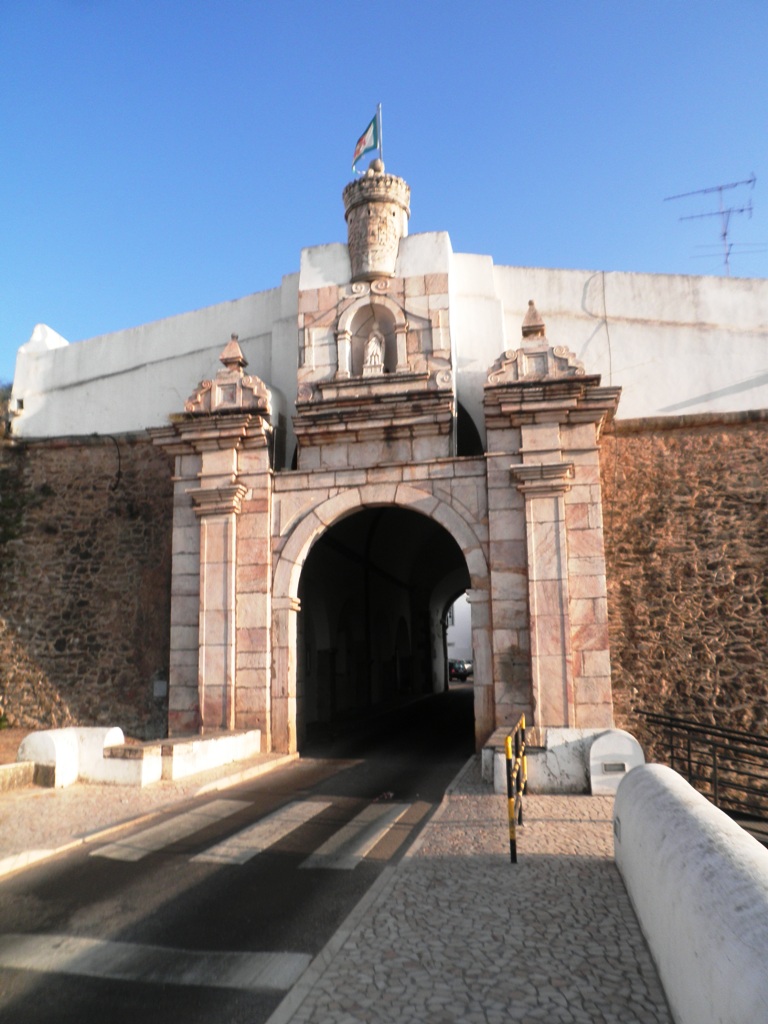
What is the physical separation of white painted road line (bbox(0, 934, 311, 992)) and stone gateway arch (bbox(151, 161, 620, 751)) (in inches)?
254

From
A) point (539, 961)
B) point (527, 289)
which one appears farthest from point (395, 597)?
point (539, 961)

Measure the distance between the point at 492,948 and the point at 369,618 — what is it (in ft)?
45.2

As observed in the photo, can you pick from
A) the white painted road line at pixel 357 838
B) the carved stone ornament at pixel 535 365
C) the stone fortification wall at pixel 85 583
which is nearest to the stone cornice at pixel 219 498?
the stone fortification wall at pixel 85 583

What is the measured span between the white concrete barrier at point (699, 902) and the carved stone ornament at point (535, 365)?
6938mm

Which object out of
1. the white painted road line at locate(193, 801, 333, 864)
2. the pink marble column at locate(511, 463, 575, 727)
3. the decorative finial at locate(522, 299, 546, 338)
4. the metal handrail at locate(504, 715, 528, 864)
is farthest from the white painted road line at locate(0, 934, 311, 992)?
the decorative finial at locate(522, 299, 546, 338)

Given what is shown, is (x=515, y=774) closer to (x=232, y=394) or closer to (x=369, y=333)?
(x=232, y=394)

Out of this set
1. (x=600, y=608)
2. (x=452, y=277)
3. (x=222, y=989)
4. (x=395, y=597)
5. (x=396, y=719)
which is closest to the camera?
→ (x=222, y=989)

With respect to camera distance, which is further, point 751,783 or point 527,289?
point 527,289

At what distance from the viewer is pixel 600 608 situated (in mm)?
10055

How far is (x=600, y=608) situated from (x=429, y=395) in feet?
12.1

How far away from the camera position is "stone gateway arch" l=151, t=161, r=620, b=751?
1020 centimetres

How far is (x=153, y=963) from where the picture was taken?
3963mm

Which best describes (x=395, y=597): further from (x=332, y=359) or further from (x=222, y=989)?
(x=222, y=989)

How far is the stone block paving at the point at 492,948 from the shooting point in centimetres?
335
